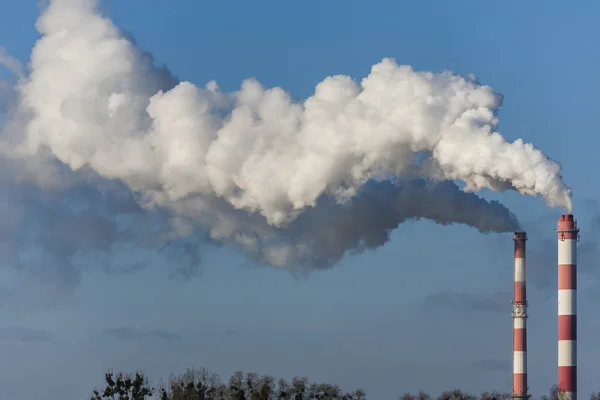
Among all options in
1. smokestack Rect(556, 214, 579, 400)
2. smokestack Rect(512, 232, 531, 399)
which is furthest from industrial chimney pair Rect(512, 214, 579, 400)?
smokestack Rect(512, 232, 531, 399)

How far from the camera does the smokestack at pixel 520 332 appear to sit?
80.9 m

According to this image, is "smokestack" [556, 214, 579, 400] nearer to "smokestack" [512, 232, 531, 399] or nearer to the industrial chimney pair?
the industrial chimney pair

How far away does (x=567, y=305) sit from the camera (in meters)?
74.6

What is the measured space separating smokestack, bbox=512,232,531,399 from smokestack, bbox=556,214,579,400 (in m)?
5.79

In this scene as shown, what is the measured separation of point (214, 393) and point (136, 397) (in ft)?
19.3

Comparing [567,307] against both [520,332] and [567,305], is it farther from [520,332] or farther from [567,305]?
[520,332]

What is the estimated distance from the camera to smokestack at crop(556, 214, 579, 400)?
2921 inches

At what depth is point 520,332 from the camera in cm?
8144

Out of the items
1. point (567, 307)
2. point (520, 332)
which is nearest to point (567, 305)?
point (567, 307)

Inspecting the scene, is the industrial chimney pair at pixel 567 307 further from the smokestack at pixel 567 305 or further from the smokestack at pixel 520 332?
the smokestack at pixel 520 332

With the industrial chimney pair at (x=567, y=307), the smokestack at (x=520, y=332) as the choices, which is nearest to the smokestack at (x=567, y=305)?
the industrial chimney pair at (x=567, y=307)

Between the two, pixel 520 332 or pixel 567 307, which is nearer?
pixel 567 307

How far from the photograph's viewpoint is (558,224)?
7456 centimetres

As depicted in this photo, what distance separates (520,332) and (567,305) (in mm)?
7489
